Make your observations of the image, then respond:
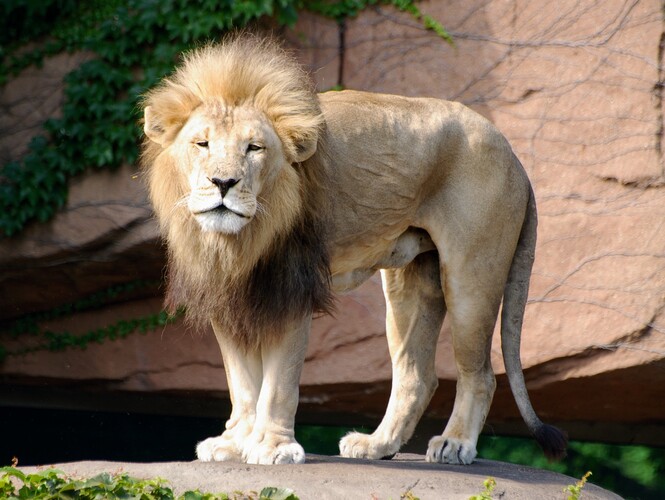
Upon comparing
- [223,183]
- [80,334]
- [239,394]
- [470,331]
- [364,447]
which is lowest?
[80,334]

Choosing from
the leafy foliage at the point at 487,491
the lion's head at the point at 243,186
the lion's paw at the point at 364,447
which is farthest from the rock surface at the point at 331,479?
the lion's head at the point at 243,186

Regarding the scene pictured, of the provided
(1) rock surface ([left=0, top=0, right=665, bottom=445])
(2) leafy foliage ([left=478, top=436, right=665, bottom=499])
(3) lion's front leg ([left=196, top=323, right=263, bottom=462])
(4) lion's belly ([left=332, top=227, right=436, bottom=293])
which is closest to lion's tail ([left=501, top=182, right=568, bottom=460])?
(4) lion's belly ([left=332, top=227, right=436, bottom=293])

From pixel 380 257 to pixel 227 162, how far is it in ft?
3.83

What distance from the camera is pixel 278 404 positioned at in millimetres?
3875

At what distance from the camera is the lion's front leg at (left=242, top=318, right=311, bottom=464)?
12.5 ft

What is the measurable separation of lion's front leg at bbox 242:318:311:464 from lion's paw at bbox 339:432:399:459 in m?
0.76

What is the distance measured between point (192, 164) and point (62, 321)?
3.40 metres

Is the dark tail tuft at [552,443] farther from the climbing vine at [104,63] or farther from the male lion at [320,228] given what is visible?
the climbing vine at [104,63]

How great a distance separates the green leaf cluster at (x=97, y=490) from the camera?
3312 mm

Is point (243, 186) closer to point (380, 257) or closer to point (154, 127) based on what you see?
point (154, 127)

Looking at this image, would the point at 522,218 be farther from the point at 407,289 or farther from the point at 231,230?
the point at 231,230

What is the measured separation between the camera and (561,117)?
6.36m

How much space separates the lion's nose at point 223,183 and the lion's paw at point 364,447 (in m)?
1.51

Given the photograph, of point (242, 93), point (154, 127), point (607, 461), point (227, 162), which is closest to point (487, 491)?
point (227, 162)
